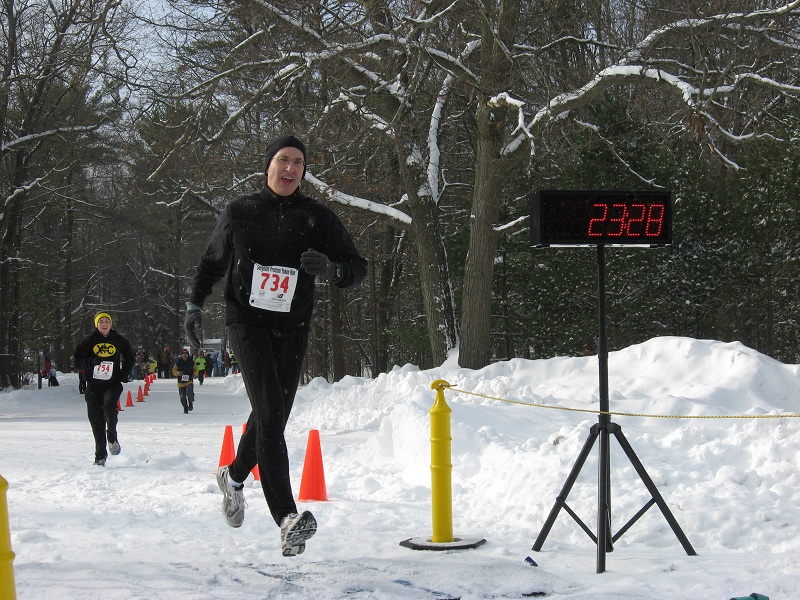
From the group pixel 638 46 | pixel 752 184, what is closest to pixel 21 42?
pixel 638 46

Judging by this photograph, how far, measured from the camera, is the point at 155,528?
6.83 meters

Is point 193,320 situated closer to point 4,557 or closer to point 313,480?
point 4,557

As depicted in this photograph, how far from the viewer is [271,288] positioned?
5363 millimetres

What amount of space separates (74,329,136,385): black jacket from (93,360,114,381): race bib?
0.08 ft

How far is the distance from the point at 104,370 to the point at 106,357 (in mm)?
153

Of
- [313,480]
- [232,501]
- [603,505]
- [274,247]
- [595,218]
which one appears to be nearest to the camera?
[274,247]

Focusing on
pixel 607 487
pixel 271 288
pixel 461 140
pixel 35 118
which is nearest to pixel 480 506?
pixel 607 487

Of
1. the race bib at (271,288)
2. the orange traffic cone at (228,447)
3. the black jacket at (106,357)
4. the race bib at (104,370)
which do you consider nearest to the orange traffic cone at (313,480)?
the orange traffic cone at (228,447)

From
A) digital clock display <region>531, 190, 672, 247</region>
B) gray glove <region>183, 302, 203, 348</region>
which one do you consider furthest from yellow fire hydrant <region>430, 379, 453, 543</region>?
gray glove <region>183, 302, 203, 348</region>

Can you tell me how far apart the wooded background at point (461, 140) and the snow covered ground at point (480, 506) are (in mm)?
5722

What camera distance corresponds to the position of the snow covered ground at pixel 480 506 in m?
5.00

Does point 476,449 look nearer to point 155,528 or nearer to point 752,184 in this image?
point 155,528

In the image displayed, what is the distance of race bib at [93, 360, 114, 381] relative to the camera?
11.4m

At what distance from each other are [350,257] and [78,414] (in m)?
19.9
